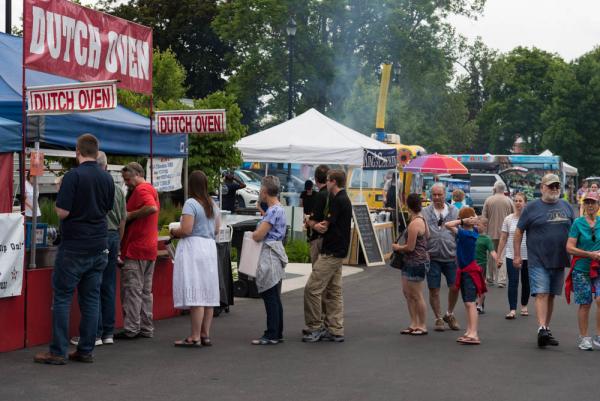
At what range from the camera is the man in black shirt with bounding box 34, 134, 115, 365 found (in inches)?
336

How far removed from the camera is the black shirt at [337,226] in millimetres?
10391

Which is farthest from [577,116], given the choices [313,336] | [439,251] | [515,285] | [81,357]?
[81,357]

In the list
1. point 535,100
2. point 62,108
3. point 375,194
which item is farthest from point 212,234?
point 535,100

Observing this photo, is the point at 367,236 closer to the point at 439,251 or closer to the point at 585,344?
the point at 439,251

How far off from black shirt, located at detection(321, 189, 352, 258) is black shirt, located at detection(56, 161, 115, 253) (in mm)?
2593

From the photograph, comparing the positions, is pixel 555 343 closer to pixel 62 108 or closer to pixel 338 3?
pixel 62 108

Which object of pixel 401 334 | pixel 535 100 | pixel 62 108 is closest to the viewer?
pixel 62 108

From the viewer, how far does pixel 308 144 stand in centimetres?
2155

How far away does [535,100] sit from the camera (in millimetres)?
87688

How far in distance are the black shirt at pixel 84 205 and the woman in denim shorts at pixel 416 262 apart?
3639 millimetres

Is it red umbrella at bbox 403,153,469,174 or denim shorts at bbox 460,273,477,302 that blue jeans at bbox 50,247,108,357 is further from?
red umbrella at bbox 403,153,469,174

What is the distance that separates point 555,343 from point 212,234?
3.68m

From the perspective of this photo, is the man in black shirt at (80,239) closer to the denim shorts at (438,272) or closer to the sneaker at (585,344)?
the denim shorts at (438,272)

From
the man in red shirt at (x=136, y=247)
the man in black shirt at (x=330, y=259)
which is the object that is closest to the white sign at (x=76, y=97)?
the man in red shirt at (x=136, y=247)
